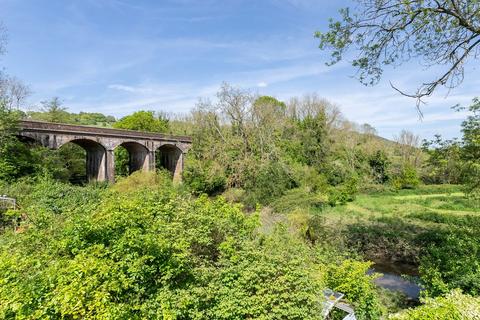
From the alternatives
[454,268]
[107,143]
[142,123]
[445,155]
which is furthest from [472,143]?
[142,123]

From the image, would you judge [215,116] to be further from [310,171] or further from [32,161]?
[32,161]

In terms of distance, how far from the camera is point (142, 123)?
37.3 metres

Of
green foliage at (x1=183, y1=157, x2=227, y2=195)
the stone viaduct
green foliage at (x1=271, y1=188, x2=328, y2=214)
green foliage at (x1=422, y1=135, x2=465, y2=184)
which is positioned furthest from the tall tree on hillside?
the stone viaduct

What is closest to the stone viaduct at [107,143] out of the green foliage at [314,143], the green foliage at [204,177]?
the green foliage at [204,177]

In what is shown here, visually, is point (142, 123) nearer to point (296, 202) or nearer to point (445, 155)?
point (296, 202)

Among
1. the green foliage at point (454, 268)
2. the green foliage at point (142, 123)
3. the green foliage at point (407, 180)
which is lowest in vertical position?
the green foliage at point (454, 268)

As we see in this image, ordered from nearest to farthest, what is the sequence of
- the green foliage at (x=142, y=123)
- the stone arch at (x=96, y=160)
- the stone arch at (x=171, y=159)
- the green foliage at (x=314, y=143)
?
the stone arch at (x=96, y=160) → the green foliage at (x=314, y=143) → the stone arch at (x=171, y=159) → the green foliage at (x=142, y=123)

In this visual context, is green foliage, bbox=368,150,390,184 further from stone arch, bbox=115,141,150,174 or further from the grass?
stone arch, bbox=115,141,150,174

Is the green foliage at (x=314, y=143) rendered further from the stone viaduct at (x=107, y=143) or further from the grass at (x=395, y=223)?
the stone viaduct at (x=107, y=143)

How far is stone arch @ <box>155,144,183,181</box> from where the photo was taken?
2777 centimetres

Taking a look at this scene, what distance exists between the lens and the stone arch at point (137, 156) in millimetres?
25125

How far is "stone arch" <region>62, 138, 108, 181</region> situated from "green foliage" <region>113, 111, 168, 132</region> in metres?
14.8

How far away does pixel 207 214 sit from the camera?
6504 millimetres

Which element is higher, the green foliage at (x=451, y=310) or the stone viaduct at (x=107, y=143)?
the stone viaduct at (x=107, y=143)
